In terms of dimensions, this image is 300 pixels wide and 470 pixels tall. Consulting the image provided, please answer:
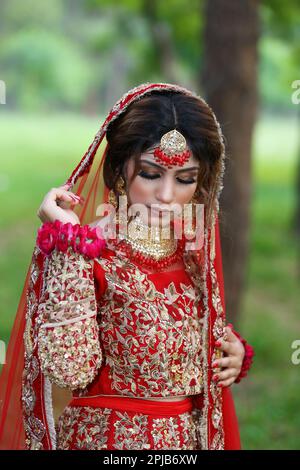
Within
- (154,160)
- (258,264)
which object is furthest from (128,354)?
(258,264)

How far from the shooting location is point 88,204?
106 inches

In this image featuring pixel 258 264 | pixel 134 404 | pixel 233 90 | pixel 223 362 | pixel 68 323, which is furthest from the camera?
pixel 258 264

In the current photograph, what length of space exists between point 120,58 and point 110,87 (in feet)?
6.42

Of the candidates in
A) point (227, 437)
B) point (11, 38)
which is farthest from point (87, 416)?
point (11, 38)

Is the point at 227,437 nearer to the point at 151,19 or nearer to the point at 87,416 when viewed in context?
the point at 87,416

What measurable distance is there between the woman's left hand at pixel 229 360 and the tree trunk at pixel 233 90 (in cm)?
247

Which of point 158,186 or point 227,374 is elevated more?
point 158,186

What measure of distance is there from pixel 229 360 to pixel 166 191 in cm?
65

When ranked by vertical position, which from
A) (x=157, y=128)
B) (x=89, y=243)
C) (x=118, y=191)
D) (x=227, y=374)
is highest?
(x=157, y=128)

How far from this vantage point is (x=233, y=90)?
523cm

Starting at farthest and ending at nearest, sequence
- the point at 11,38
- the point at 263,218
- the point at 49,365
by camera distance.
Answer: the point at 11,38 → the point at 263,218 → the point at 49,365

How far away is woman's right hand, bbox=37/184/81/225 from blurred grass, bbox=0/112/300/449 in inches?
101

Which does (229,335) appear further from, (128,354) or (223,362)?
(128,354)

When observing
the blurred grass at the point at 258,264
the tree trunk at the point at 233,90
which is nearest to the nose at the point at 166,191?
the blurred grass at the point at 258,264
